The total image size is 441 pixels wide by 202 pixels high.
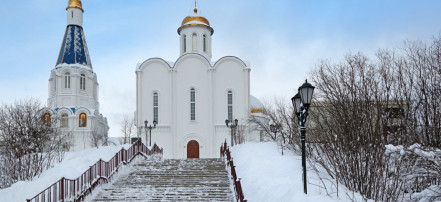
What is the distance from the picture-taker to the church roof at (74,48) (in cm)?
4816

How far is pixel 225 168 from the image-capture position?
18594 millimetres

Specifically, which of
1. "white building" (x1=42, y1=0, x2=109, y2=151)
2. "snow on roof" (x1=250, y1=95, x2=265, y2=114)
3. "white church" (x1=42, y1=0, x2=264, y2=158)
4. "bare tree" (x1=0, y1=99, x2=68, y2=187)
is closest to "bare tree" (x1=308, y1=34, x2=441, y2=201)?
"bare tree" (x1=0, y1=99, x2=68, y2=187)

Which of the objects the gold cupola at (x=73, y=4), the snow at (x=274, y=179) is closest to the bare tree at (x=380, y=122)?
the snow at (x=274, y=179)

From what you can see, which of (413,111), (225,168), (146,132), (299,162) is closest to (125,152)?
(225,168)

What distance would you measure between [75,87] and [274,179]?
38125 mm

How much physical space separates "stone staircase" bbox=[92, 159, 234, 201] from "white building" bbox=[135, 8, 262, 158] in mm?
14920

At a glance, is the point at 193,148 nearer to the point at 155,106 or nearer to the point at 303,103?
the point at 155,106

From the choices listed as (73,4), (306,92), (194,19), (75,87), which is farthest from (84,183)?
(73,4)

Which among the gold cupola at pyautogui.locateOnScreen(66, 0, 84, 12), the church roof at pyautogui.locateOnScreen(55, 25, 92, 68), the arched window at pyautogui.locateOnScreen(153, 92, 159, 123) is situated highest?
the gold cupola at pyautogui.locateOnScreen(66, 0, 84, 12)

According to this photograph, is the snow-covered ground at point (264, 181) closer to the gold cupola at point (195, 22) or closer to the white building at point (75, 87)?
the gold cupola at point (195, 22)

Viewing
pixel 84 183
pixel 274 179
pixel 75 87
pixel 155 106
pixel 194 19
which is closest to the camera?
pixel 84 183

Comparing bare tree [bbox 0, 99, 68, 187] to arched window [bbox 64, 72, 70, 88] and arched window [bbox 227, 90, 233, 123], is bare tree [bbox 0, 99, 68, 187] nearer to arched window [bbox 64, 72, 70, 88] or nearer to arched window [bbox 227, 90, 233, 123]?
arched window [bbox 227, 90, 233, 123]

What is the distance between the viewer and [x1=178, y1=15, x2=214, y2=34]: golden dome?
39834mm

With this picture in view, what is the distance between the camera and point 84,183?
13711 mm
